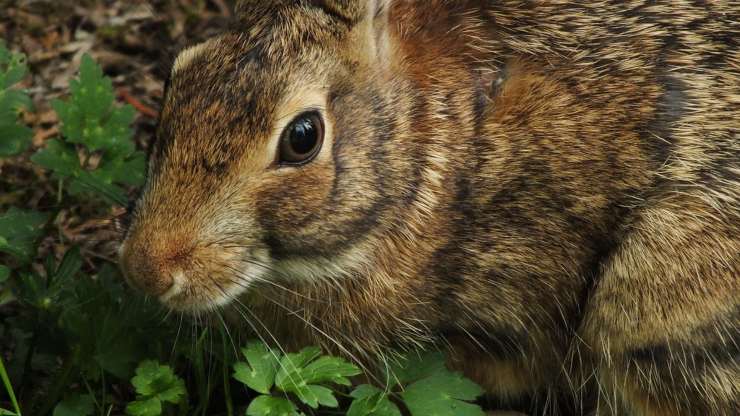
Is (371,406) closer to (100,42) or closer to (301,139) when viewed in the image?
(301,139)

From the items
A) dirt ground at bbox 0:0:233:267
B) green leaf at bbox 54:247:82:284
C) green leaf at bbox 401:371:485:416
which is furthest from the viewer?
dirt ground at bbox 0:0:233:267

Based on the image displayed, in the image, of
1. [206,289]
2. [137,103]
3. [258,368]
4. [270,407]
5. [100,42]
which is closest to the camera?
[206,289]

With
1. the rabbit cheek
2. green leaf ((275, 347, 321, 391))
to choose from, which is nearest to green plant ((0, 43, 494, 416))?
green leaf ((275, 347, 321, 391))

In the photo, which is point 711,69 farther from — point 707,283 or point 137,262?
point 137,262

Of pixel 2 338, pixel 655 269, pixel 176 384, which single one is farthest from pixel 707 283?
pixel 2 338

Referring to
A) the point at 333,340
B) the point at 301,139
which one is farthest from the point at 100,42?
the point at 301,139

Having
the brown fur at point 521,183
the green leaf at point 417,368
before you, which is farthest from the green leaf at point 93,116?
the green leaf at point 417,368

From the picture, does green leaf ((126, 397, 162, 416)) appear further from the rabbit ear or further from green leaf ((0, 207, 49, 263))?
the rabbit ear
